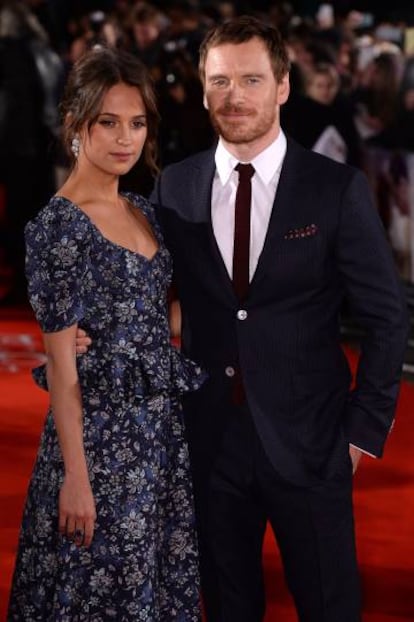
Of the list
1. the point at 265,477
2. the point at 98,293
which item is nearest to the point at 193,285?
the point at 98,293

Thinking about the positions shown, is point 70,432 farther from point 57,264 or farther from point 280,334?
point 280,334

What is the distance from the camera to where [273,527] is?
2.88m

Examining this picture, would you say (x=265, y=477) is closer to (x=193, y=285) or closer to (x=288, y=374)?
(x=288, y=374)

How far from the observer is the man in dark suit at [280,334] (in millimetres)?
2771

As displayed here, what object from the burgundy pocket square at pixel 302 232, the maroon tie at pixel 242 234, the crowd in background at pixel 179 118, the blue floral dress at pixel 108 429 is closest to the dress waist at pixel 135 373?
the blue floral dress at pixel 108 429

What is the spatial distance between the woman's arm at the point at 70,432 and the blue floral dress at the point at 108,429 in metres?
0.04

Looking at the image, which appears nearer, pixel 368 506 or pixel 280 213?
pixel 280 213

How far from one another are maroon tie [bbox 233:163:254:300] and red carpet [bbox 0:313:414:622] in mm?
1332

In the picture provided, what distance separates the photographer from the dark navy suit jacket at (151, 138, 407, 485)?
2.76 metres

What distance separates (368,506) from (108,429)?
2.18 metres

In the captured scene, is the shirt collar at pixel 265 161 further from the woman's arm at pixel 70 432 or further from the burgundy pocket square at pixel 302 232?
the woman's arm at pixel 70 432

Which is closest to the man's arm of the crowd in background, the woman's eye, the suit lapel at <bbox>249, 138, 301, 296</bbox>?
the suit lapel at <bbox>249, 138, 301, 296</bbox>

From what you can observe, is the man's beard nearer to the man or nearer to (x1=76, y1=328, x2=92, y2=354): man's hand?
the man

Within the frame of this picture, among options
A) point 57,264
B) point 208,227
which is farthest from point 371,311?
point 57,264
